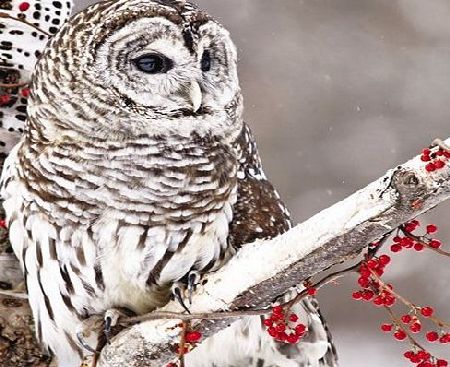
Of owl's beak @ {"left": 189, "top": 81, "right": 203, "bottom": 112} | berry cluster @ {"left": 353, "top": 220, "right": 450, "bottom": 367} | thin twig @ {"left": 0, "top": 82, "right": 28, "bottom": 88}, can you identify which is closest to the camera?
berry cluster @ {"left": 353, "top": 220, "right": 450, "bottom": 367}

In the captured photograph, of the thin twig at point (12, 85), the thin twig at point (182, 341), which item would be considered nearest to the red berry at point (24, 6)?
the thin twig at point (12, 85)

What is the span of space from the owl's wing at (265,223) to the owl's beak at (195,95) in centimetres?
21

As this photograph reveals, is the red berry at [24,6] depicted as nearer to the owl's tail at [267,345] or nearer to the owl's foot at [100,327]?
the owl's foot at [100,327]

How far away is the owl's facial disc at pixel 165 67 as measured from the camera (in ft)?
8.29

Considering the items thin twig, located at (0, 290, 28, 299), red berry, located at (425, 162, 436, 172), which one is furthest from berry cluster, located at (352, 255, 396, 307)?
thin twig, located at (0, 290, 28, 299)

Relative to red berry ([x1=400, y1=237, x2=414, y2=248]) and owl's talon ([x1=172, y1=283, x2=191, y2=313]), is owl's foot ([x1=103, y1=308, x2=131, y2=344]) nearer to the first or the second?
owl's talon ([x1=172, y1=283, x2=191, y2=313])

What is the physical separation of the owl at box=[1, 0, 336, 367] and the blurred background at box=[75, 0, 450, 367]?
272cm

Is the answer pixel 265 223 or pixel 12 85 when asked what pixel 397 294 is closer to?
pixel 265 223

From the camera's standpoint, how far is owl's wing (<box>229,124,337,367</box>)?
105 inches

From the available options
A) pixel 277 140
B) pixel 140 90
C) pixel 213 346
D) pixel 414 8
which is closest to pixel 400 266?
pixel 277 140

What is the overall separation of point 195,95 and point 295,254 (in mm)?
549

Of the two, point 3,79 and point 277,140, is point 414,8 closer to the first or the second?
point 277,140

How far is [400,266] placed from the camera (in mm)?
5695

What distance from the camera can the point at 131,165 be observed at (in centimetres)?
258
